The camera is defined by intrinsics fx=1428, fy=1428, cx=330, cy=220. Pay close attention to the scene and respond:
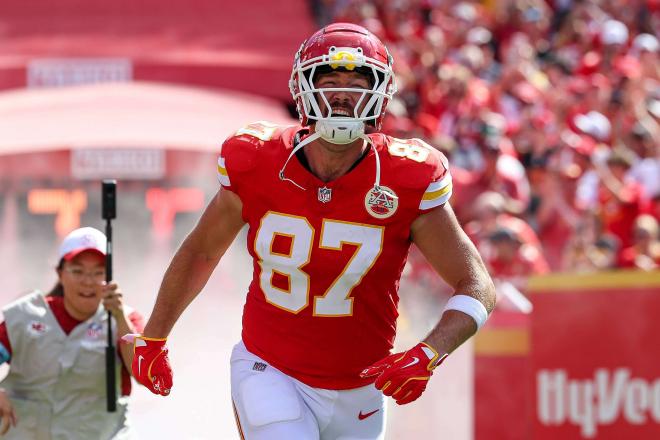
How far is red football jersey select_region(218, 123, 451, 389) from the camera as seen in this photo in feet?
15.7

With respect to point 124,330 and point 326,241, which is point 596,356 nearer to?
point 124,330

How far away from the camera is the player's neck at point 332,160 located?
4.86 meters

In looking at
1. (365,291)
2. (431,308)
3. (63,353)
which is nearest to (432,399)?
(431,308)

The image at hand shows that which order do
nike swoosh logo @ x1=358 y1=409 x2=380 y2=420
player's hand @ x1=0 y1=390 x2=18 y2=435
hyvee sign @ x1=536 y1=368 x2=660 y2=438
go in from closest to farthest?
nike swoosh logo @ x1=358 y1=409 x2=380 y2=420, player's hand @ x1=0 y1=390 x2=18 y2=435, hyvee sign @ x1=536 y1=368 x2=660 y2=438

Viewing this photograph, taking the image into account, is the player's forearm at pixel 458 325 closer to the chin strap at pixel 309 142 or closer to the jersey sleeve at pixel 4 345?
the chin strap at pixel 309 142

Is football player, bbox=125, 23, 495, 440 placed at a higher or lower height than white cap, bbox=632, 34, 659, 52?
higher

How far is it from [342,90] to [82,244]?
215 centimetres

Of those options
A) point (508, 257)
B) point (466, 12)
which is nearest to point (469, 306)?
point (508, 257)

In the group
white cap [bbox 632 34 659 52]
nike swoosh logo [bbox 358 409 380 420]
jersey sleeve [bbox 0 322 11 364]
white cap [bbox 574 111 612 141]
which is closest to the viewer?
nike swoosh logo [bbox 358 409 380 420]

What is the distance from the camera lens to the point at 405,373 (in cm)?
455

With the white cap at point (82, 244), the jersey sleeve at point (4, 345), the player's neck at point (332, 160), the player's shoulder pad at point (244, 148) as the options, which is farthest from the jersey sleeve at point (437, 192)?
the jersey sleeve at point (4, 345)

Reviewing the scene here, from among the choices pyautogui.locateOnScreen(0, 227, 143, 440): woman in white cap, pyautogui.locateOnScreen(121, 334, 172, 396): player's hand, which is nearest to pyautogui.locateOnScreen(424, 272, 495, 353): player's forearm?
pyautogui.locateOnScreen(121, 334, 172, 396): player's hand

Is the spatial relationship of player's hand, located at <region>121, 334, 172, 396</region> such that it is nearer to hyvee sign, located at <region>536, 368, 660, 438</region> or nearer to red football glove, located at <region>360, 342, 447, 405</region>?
red football glove, located at <region>360, 342, 447, 405</region>

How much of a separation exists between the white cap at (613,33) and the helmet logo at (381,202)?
28.2 ft
